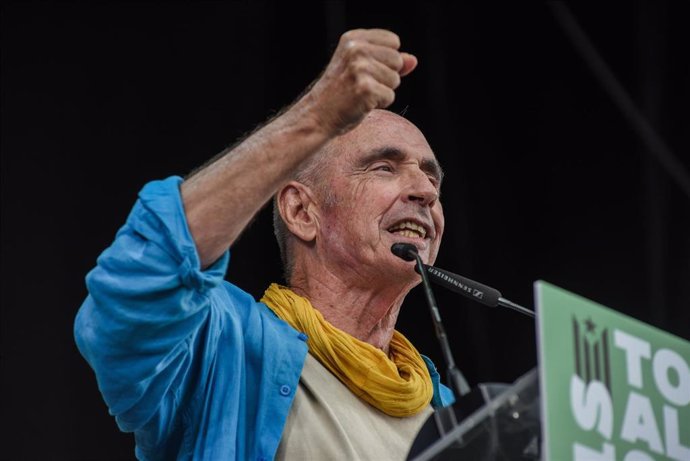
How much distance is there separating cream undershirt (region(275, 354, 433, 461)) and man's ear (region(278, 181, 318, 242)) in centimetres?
35

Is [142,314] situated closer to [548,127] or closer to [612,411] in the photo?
[612,411]

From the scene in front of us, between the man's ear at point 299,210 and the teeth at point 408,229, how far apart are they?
21 centimetres

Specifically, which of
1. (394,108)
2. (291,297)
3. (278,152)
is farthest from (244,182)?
(394,108)

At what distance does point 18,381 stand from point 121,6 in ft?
3.17

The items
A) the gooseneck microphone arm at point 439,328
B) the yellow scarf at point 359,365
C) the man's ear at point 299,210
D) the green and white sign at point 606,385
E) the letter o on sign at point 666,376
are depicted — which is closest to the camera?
the green and white sign at point 606,385

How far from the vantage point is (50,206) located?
2.74 meters

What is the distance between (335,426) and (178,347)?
0.37 meters

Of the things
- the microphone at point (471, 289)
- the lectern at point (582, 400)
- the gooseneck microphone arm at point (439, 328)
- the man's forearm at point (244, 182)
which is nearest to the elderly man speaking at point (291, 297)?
the man's forearm at point (244, 182)

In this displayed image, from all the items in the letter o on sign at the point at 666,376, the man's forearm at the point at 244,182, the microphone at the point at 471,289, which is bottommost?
Answer: the letter o on sign at the point at 666,376

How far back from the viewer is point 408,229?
228 cm

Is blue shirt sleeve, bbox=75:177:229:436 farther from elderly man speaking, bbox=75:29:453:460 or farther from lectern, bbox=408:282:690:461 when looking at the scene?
lectern, bbox=408:282:690:461

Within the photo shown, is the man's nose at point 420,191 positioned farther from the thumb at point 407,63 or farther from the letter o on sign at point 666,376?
the letter o on sign at point 666,376

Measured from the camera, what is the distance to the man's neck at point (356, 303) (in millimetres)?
2320

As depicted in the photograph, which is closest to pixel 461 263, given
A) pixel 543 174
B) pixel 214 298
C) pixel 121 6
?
pixel 543 174
